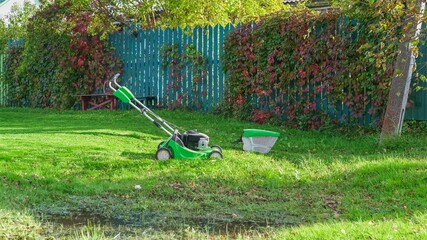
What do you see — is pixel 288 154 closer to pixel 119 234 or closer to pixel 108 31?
pixel 119 234

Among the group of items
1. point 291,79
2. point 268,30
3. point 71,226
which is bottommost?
point 71,226

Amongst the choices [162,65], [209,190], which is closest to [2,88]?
[162,65]

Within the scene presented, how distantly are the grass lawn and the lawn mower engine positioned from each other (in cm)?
36

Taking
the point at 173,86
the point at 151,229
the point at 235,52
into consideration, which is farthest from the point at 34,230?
the point at 173,86

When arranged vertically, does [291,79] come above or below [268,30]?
below

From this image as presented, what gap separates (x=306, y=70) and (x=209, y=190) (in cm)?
606

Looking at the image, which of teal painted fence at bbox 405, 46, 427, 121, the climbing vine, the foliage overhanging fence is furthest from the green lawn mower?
the foliage overhanging fence

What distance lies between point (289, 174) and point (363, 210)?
182cm

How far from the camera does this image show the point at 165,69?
16766 mm

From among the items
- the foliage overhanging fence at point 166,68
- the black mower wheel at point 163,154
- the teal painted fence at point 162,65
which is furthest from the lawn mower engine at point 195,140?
the foliage overhanging fence at point 166,68

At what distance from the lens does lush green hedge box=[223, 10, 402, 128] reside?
469 inches

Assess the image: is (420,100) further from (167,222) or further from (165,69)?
(167,222)

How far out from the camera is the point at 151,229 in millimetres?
5656

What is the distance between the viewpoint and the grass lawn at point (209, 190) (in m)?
5.53
